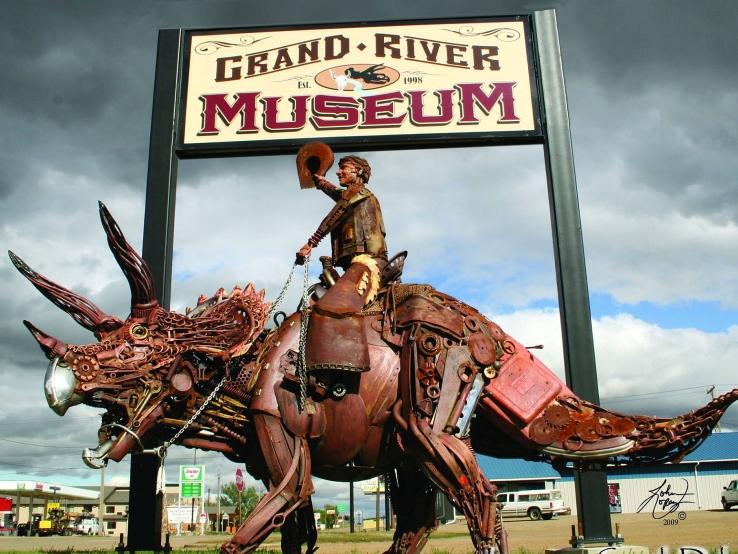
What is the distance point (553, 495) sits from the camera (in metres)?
33.7

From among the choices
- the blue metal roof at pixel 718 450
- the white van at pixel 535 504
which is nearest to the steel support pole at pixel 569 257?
the white van at pixel 535 504

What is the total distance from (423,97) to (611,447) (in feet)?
18.2

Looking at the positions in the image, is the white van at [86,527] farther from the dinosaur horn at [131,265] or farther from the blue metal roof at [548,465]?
the dinosaur horn at [131,265]

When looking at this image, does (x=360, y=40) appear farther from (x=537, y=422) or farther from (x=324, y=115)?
(x=537, y=422)

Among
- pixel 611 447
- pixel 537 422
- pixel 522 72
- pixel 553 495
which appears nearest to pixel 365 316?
pixel 537 422

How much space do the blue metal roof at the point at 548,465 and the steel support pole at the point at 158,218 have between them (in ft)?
106

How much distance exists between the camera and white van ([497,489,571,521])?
1303 inches

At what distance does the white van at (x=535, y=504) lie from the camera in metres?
33.1

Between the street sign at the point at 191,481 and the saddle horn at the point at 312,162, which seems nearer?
the saddle horn at the point at 312,162

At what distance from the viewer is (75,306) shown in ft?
18.4

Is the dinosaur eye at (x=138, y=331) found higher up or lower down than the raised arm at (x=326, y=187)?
lower down

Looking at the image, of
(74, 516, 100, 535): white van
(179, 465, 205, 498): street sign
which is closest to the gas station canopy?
(74, 516, 100, 535): white van

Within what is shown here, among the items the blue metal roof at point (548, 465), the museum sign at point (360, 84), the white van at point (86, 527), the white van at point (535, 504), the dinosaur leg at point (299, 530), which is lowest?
the white van at point (86, 527)
